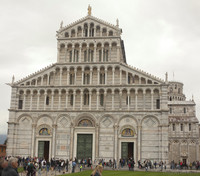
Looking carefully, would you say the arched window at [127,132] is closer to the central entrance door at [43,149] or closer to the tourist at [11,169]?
the central entrance door at [43,149]

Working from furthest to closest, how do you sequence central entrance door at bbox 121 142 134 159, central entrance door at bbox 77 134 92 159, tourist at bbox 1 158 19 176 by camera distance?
central entrance door at bbox 77 134 92 159 → central entrance door at bbox 121 142 134 159 → tourist at bbox 1 158 19 176

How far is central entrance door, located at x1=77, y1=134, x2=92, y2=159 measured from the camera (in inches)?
1459

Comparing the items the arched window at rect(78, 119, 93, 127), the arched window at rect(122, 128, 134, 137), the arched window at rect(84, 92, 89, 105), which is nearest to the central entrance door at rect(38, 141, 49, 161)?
the arched window at rect(78, 119, 93, 127)

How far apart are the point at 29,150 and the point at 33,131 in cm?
248

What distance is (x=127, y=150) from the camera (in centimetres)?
3653

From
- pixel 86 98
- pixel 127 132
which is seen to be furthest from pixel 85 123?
pixel 127 132

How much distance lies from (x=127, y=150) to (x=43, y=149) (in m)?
10.9

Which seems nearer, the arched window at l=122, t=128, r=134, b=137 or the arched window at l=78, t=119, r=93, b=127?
the arched window at l=122, t=128, r=134, b=137

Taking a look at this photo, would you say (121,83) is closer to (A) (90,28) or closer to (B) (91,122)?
(B) (91,122)

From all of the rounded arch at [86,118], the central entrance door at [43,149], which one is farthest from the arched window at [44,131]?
the rounded arch at [86,118]

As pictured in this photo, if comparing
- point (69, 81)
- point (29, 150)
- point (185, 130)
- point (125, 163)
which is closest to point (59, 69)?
point (69, 81)

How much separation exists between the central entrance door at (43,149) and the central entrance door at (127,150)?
988cm

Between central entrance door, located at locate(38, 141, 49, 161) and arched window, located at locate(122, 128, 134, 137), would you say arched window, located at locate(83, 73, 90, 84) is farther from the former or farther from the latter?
central entrance door, located at locate(38, 141, 49, 161)

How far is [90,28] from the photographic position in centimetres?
4038
